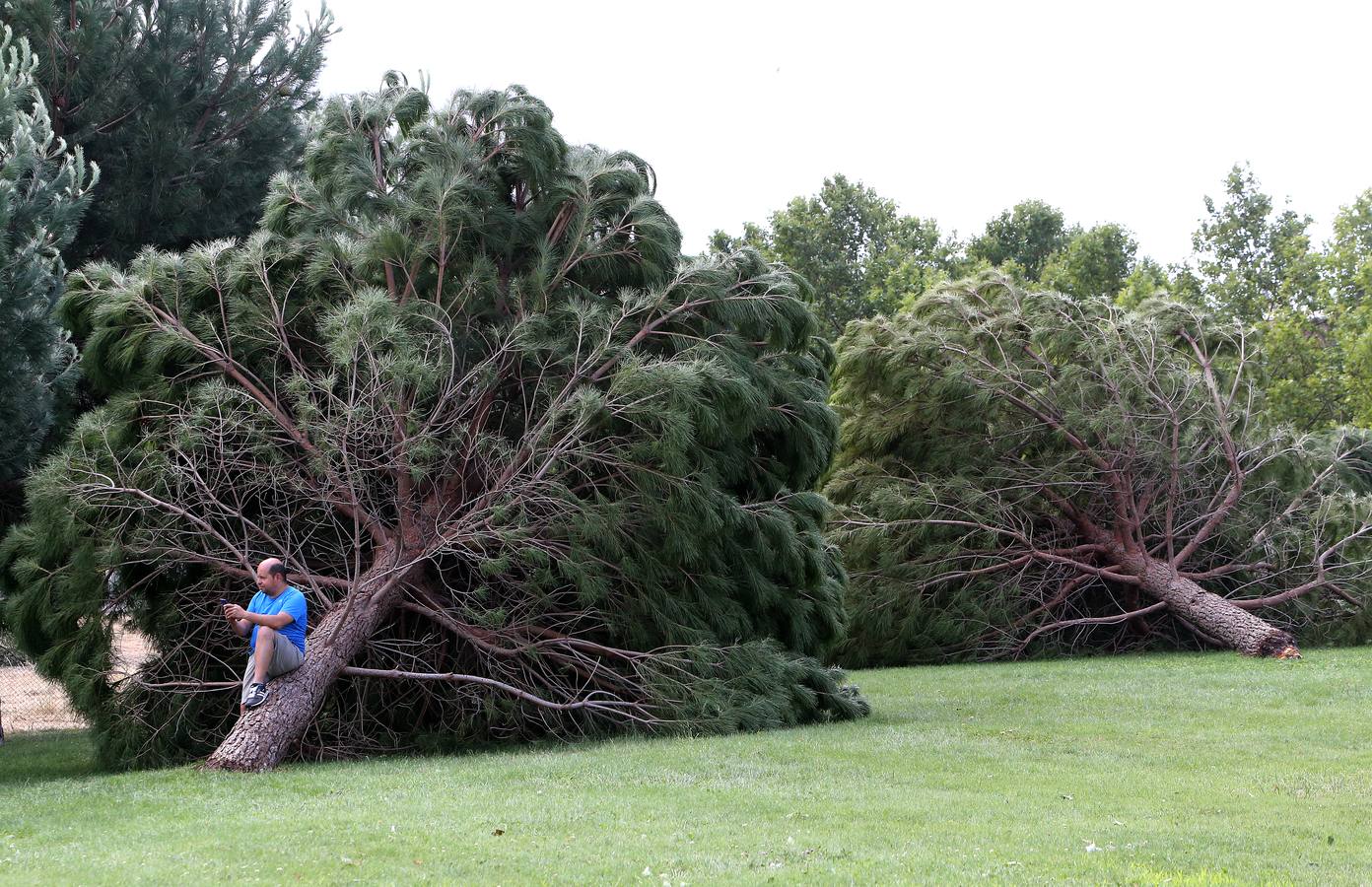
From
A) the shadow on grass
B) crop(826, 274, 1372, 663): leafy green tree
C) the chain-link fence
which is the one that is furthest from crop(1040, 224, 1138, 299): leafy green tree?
the shadow on grass

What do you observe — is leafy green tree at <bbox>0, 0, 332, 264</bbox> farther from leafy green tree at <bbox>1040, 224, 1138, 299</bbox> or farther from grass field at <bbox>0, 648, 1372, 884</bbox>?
leafy green tree at <bbox>1040, 224, 1138, 299</bbox>

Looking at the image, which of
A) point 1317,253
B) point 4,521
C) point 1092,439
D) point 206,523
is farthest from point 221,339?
point 1317,253

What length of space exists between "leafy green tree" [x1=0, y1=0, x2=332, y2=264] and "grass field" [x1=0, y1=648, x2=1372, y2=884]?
18.5 feet

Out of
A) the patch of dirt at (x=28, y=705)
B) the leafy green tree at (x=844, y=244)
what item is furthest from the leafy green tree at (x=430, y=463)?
the leafy green tree at (x=844, y=244)

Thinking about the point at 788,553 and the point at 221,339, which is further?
the point at 788,553

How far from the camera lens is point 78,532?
380 inches

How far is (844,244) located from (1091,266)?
770cm

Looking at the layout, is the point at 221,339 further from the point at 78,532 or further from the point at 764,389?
the point at 764,389

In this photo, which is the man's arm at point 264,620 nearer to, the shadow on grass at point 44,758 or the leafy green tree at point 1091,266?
the shadow on grass at point 44,758

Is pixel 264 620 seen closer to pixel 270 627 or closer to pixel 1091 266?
pixel 270 627

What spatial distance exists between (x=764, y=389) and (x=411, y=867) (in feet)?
22.5

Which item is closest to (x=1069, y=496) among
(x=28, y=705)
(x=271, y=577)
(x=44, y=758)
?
(x=271, y=577)

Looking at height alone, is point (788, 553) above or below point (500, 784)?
above

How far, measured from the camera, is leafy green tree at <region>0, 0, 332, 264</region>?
12.6 m
